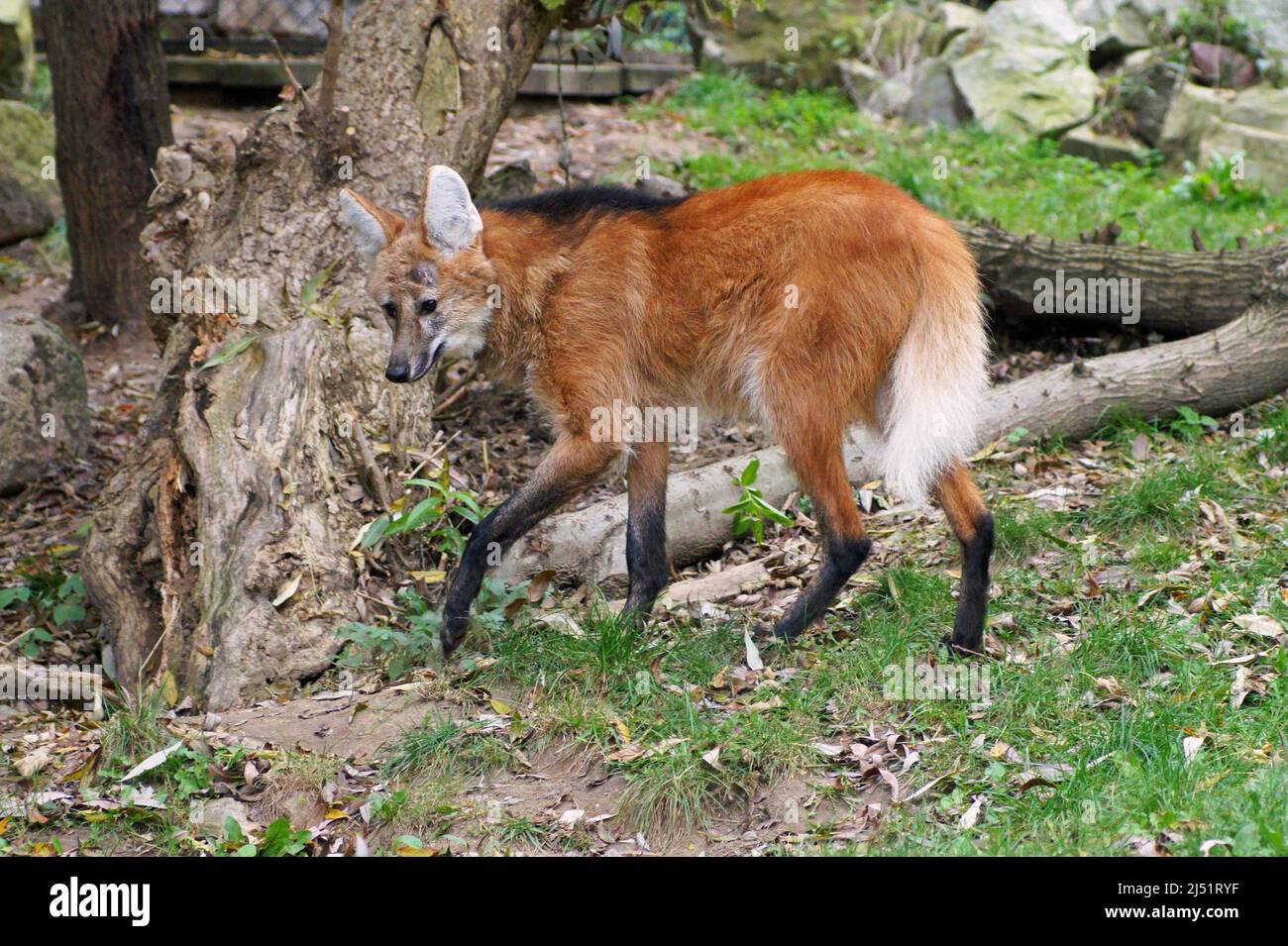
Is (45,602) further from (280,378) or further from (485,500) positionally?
(485,500)

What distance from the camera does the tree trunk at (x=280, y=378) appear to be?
379cm

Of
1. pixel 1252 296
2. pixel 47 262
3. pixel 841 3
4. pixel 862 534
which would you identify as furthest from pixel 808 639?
pixel 841 3

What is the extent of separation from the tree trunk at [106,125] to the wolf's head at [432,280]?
2883 millimetres

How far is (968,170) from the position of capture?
777 cm

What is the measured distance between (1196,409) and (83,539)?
14.9 ft

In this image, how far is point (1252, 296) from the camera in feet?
15.8

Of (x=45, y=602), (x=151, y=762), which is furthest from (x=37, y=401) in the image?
(x=151, y=762)

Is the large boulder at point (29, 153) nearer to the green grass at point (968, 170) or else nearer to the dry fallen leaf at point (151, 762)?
the green grass at point (968, 170)

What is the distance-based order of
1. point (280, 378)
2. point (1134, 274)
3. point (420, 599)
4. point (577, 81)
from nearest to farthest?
point (420, 599)
point (280, 378)
point (1134, 274)
point (577, 81)

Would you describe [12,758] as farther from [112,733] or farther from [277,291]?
[277,291]

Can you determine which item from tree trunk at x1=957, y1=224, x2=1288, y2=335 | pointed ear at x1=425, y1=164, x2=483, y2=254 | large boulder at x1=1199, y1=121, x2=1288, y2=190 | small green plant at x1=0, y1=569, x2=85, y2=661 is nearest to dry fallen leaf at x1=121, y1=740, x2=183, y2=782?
small green plant at x1=0, y1=569, x2=85, y2=661

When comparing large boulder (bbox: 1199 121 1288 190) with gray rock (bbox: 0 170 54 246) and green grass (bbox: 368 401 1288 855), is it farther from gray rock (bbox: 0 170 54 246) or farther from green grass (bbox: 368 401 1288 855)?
gray rock (bbox: 0 170 54 246)

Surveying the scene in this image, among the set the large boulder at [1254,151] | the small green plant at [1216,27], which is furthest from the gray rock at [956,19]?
the large boulder at [1254,151]

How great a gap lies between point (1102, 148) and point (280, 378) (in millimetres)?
6335
